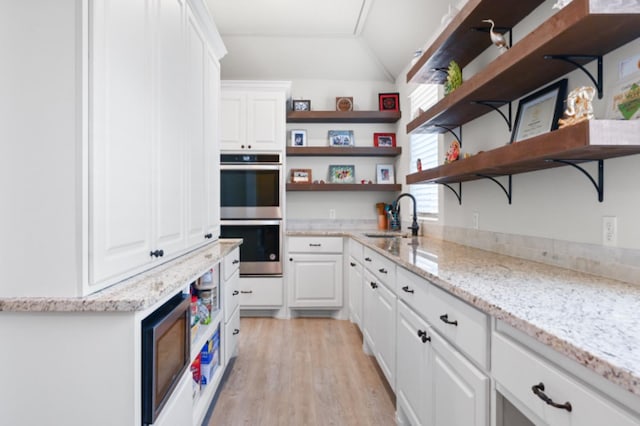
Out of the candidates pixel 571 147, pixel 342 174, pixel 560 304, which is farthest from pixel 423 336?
pixel 342 174

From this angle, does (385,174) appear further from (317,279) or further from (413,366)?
(413,366)

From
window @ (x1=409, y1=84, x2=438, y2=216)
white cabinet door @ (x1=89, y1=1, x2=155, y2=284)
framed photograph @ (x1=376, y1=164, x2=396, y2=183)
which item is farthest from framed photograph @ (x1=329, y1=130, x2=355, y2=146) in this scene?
white cabinet door @ (x1=89, y1=1, x2=155, y2=284)

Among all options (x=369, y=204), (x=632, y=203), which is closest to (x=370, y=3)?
(x=369, y=204)

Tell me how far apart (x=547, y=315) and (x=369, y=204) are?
3313 mm

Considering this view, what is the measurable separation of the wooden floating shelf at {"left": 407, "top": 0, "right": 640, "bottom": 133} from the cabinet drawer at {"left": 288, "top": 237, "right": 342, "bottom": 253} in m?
1.96

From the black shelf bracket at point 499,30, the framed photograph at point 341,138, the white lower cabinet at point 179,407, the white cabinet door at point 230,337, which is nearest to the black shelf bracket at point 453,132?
the black shelf bracket at point 499,30

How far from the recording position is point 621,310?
0.87 m

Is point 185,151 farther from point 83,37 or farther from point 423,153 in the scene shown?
point 423,153

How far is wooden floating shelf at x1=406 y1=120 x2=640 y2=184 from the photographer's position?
982 millimetres

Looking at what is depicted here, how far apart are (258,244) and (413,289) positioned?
2.25m

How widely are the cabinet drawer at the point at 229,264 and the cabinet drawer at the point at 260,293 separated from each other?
0.99m

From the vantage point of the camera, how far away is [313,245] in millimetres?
3602

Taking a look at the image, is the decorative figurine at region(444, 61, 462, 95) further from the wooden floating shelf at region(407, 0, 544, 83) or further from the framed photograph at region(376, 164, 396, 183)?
A: the framed photograph at region(376, 164, 396, 183)

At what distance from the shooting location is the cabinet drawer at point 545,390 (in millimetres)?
623
